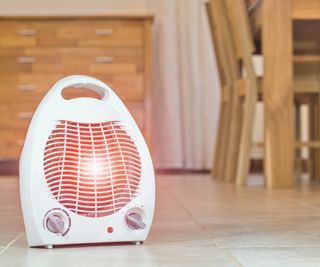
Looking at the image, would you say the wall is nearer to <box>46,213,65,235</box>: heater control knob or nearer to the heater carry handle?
the heater carry handle

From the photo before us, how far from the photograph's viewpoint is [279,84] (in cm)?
246

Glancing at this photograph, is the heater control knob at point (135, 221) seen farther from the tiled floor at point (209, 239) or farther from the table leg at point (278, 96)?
the table leg at point (278, 96)

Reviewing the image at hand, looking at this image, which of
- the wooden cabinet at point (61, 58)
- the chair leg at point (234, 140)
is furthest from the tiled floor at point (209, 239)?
the wooden cabinet at point (61, 58)

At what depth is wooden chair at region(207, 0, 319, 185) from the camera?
2.60 meters

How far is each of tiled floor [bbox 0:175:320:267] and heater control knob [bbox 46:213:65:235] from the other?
0.11 feet

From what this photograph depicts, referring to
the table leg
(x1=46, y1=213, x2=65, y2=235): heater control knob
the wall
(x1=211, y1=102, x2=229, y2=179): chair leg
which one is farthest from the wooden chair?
(x1=46, y1=213, x2=65, y2=235): heater control knob

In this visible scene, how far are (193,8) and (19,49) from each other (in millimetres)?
1129

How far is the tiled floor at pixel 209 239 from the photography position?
96 centimetres

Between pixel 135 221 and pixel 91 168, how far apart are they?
11 cm

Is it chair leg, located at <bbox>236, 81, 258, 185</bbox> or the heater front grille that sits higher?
the heater front grille

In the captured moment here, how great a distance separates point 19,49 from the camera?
12.7 ft

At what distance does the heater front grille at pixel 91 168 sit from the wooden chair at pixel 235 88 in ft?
5.14

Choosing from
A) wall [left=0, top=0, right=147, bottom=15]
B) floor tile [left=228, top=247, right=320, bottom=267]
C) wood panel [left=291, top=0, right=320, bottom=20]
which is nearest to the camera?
floor tile [left=228, top=247, right=320, bottom=267]

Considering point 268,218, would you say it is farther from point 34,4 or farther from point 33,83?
point 34,4
